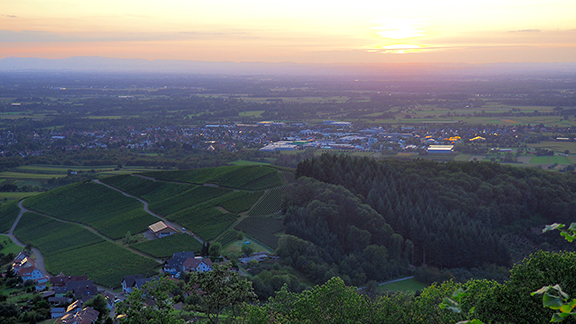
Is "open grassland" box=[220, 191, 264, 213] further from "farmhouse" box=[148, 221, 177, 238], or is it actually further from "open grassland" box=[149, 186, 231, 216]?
"farmhouse" box=[148, 221, 177, 238]

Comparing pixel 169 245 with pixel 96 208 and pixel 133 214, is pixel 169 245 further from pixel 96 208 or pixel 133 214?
pixel 96 208

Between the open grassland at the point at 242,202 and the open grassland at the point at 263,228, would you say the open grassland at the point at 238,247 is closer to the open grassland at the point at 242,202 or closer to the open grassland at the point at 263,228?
the open grassland at the point at 263,228

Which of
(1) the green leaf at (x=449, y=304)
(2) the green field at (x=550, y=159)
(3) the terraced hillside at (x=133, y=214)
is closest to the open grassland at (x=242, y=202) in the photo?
(3) the terraced hillside at (x=133, y=214)

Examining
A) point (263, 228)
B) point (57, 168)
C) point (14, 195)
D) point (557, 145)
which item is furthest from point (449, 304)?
point (57, 168)

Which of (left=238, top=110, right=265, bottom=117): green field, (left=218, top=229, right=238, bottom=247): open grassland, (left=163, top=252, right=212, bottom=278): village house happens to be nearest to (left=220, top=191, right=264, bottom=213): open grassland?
(left=218, top=229, right=238, bottom=247): open grassland

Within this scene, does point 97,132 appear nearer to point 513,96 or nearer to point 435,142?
point 435,142

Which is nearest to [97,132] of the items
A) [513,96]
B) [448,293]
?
[448,293]
